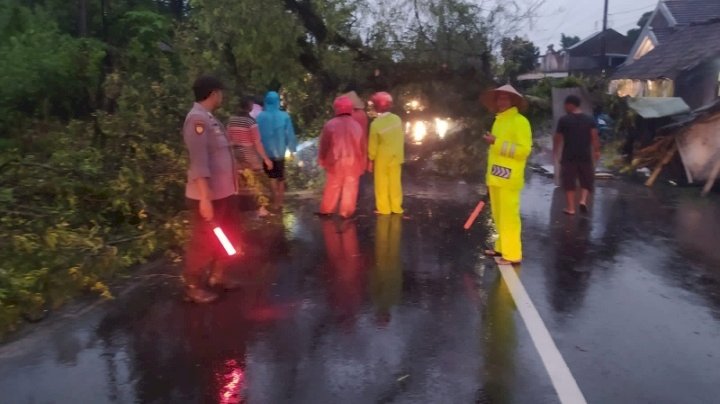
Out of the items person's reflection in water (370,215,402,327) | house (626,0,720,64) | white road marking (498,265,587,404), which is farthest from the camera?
house (626,0,720,64)

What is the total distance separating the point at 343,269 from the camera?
7598 mm

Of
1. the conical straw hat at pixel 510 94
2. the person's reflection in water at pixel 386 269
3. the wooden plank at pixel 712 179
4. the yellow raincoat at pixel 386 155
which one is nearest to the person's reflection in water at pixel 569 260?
the person's reflection in water at pixel 386 269

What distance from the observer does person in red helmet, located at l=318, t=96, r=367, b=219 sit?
1008 centimetres

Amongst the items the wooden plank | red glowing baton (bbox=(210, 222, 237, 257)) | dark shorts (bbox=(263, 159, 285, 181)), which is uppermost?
dark shorts (bbox=(263, 159, 285, 181))

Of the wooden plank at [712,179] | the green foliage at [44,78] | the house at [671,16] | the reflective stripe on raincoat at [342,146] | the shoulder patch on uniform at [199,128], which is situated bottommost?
the wooden plank at [712,179]

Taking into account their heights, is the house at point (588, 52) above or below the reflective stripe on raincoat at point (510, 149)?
above

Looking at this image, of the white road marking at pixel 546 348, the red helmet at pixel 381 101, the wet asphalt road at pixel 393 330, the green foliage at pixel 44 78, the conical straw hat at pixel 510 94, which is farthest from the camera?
the green foliage at pixel 44 78

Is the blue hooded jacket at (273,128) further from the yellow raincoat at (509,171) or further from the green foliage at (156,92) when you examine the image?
the yellow raincoat at (509,171)

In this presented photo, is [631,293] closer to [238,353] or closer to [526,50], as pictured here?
[238,353]

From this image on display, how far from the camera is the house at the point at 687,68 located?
90.6 ft

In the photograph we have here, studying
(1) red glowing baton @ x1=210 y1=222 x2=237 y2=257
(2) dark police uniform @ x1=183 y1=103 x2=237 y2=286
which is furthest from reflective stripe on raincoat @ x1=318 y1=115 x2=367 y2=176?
(1) red glowing baton @ x1=210 y1=222 x2=237 y2=257

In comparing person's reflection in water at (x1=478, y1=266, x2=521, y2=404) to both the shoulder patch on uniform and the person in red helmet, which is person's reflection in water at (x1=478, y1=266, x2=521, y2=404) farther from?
the person in red helmet

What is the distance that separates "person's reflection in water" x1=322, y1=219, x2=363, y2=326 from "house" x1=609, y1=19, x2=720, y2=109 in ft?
61.3

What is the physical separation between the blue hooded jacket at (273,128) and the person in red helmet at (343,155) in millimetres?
617
